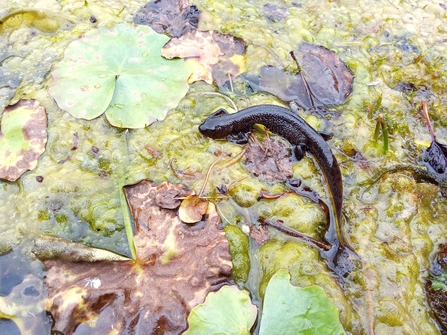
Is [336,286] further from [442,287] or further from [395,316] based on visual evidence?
[442,287]

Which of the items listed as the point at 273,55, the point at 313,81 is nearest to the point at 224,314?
the point at 313,81

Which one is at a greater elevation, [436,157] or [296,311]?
[436,157]

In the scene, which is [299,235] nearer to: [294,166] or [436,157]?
[294,166]

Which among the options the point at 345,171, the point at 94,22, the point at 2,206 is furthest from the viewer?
the point at 94,22

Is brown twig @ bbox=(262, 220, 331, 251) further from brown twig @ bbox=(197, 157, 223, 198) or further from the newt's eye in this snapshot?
the newt's eye

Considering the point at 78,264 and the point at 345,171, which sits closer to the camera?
the point at 78,264

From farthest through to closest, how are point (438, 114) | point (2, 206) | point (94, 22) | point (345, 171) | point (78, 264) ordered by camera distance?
point (94, 22) → point (438, 114) → point (345, 171) → point (2, 206) → point (78, 264)

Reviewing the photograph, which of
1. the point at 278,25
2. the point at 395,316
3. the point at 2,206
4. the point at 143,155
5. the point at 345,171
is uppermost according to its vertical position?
the point at 278,25

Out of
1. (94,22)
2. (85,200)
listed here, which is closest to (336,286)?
(85,200)

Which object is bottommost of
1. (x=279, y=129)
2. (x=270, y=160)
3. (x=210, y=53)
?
(x=270, y=160)
